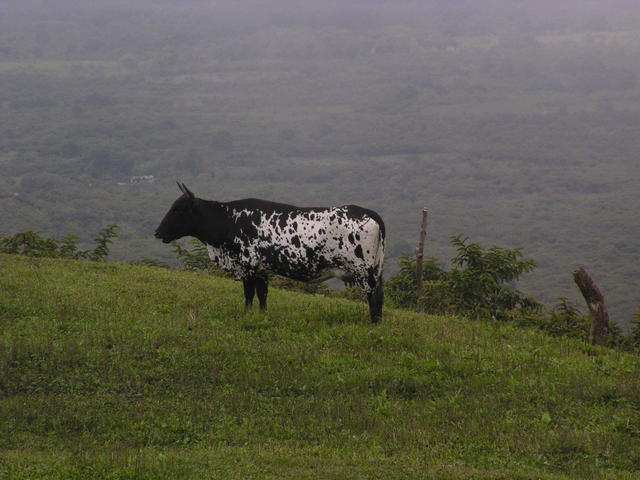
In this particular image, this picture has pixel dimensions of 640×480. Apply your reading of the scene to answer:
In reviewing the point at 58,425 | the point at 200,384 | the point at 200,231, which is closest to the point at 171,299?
the point at 200,231

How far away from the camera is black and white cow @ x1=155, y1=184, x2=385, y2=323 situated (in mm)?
17578

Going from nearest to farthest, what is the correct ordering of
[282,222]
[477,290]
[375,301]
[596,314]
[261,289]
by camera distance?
[375,301], [282,222], [261,289], [596,314], [477,290]

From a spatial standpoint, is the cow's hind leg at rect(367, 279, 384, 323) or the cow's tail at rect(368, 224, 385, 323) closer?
the cow's tail at rect(368, 224, 385, 323)

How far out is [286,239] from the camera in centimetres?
1814

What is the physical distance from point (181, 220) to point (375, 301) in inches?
190

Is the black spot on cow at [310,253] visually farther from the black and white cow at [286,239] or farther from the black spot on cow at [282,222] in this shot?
the black spot on cow at [282,222]

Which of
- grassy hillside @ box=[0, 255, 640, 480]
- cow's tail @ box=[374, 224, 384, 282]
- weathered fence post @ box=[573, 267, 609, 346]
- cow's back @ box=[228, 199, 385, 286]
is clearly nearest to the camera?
grassy hillside @ box=[0, 255, 640, 480]

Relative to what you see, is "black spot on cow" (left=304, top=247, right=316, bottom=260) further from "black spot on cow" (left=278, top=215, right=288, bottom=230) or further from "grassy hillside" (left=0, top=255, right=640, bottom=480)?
"grassy hillside" (left=0, top=255, right=640, bottom=480)

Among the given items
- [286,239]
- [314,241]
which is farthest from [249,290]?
[314,241]

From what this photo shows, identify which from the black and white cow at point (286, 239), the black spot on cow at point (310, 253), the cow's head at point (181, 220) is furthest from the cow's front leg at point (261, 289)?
the cow's head at point (181, 220)

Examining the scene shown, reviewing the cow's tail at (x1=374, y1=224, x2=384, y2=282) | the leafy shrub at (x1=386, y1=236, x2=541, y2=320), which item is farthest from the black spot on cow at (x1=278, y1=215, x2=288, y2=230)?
the leafy shrub at (x1=386, y1=236, x2=541, y2=320)

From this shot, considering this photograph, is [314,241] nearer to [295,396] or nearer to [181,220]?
[181,220]

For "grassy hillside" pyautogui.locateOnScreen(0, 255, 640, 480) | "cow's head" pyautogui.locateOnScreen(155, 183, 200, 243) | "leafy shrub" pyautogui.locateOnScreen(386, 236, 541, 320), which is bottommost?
"grassy hillside" pyautogui.locateOnScreen(0, 255, 640, 480)

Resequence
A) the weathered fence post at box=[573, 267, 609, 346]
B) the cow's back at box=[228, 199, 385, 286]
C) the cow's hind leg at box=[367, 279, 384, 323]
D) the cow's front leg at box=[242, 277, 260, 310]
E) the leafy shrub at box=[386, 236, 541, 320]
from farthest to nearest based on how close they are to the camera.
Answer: the leafy shrub at box=[386, 236, 541, 320], the weathered fence post at box=[573, 267, 609, 346], the cow's front leg at box=[242, 277, 260, 310], the cow's hind leg at box=[367, 279, 384, 323], the cow's back at box=[228, 199, 385, 286]
